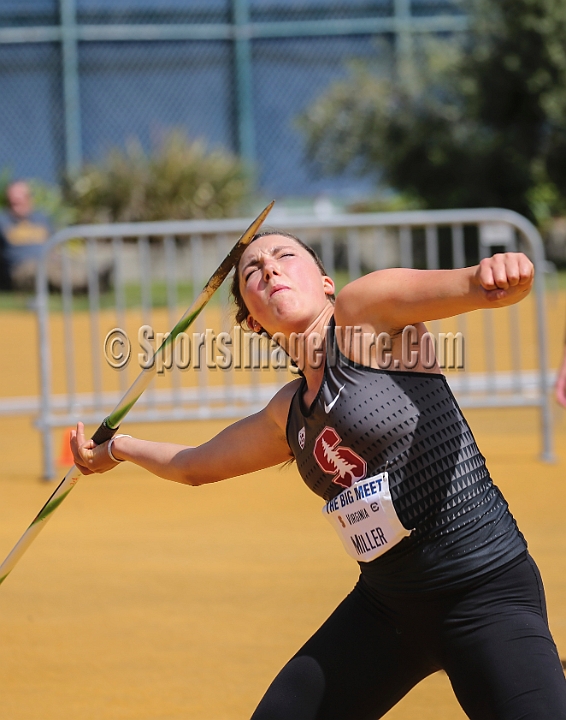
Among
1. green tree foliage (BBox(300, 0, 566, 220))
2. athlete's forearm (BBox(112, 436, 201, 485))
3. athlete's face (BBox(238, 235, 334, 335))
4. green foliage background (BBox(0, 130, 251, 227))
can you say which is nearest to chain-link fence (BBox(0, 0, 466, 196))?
green tree foliage (BBox(300, 0, 566, 220))

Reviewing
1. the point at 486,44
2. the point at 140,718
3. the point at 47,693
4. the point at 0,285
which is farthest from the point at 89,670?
the point at 486,44

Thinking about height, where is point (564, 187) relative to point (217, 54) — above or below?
below

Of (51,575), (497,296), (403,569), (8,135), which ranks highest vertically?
(8,135)

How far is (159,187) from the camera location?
58.1ft

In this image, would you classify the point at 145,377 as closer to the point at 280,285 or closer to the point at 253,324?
the point at 253,324

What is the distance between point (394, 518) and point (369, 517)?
0.06m

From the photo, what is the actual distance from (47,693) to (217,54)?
752 inches

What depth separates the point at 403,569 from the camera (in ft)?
8.09

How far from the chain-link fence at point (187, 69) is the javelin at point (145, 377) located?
17.7 metres

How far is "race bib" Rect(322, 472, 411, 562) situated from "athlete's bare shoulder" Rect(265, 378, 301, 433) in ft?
0.94

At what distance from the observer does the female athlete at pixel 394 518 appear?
2.35 metres

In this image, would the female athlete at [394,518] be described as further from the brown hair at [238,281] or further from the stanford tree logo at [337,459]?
the brown hair at [238,281]

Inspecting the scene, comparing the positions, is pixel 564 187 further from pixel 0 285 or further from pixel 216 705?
pixel 216 705

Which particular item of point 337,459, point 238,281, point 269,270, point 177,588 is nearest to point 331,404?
point 337,459
